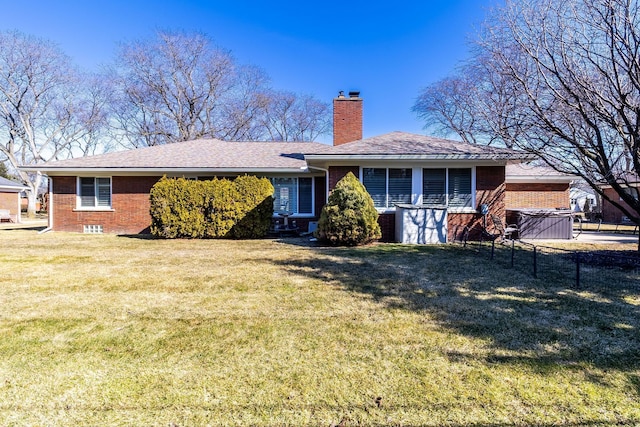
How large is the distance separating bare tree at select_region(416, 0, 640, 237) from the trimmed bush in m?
3.85

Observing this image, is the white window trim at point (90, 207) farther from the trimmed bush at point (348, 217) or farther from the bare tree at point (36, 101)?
the bare tree at point (36, 101)

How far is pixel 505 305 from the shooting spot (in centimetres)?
416

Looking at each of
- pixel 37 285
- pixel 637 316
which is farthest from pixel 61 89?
pixel 637 316

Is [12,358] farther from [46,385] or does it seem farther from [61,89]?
[61,89]

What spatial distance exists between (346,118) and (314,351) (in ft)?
40.6

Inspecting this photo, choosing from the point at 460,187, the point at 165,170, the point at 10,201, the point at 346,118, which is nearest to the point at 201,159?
the point at 165,170

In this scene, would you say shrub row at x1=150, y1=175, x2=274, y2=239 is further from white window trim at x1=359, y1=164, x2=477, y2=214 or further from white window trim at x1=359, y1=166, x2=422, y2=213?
white window trim at x1=359, y1=164, x2=477, y2=214

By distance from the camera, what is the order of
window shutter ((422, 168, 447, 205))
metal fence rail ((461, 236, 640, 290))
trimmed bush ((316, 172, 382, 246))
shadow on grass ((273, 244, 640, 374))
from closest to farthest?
1. shadow on grass ((273, 244, 640, 374))
2. metal fence rail ((461, 236, 640, 290))
3. trimmed bush ((316, 172, 382, 246))
4. window shutter ((422, 168, 447, 205))

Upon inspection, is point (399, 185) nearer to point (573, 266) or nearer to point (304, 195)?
point (304, 195)

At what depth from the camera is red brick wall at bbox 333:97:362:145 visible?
13969 millimetres

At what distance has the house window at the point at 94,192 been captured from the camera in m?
13.2

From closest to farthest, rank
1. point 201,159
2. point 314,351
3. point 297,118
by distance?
1. point 314,351
2. point 201,159
3. point 297,118

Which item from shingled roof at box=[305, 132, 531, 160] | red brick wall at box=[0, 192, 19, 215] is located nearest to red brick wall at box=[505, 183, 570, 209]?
shingled roof at box=[305, 132, 531, 160]

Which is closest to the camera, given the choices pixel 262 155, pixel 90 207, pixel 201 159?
pixel 90 207
